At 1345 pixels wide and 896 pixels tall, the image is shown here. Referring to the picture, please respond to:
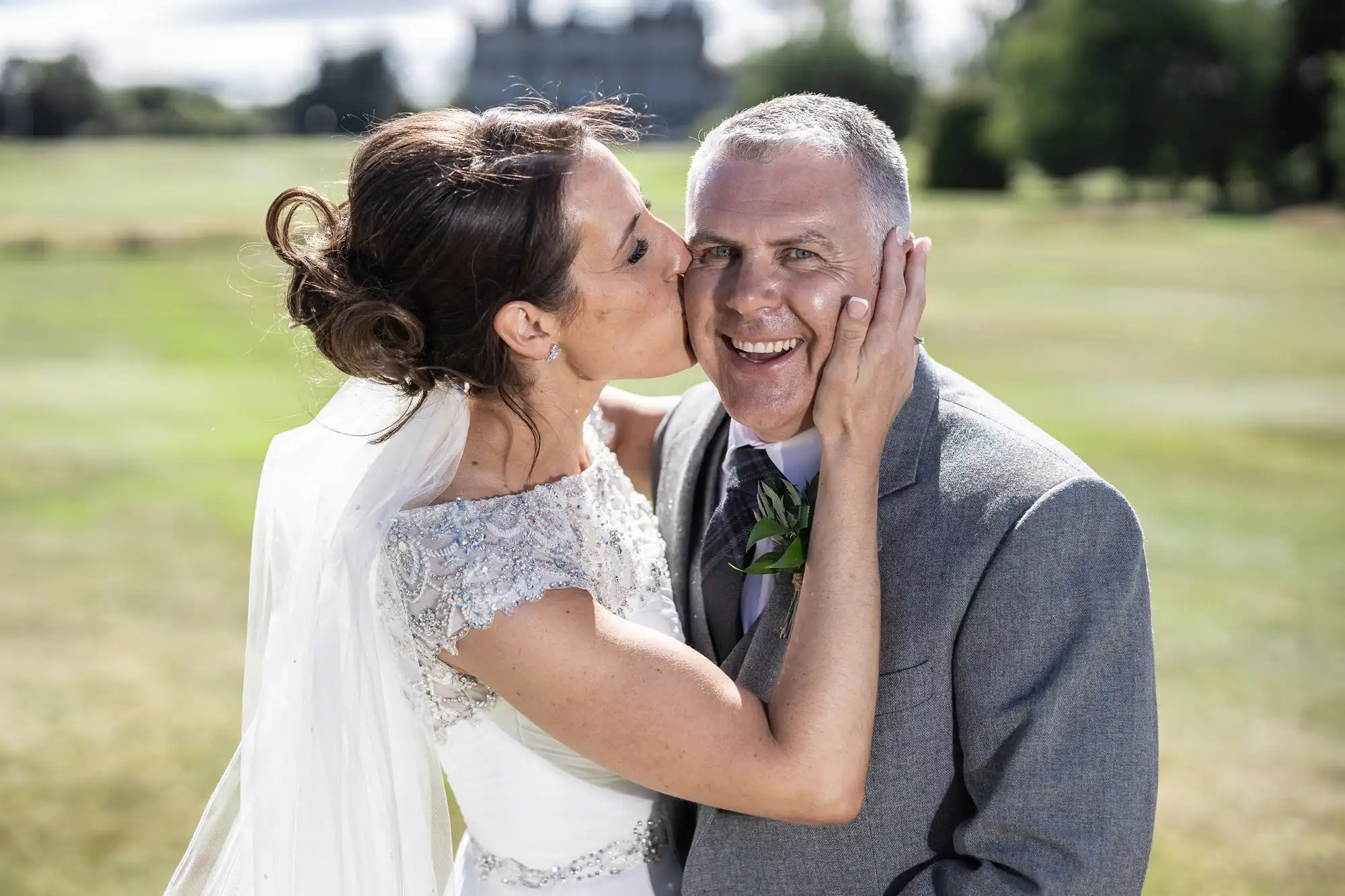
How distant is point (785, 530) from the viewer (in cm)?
323

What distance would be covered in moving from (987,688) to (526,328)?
1503mm

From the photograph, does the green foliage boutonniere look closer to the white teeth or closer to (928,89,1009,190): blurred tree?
the white teeth

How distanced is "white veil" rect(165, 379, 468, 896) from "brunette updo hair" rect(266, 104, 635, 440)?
0.74 ft

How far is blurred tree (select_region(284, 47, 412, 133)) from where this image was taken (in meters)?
88.8

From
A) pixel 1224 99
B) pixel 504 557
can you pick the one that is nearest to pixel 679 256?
pixel 504 557

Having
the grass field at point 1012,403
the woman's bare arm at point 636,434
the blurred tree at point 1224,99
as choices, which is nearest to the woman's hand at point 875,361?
the woman's bare arm at point 636,434

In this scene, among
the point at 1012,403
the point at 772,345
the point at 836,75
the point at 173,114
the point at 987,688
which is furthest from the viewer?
the point at 836,75

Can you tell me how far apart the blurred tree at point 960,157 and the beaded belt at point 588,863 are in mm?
62734

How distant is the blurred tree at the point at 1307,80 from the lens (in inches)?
2297

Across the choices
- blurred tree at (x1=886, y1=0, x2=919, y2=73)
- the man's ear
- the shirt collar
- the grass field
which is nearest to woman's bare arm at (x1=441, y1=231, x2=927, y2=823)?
the shirt collar

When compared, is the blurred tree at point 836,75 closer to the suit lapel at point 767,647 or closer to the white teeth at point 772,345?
the white teeth at point 772,345

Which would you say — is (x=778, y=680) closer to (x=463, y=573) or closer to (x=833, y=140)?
(x=463, y=573)

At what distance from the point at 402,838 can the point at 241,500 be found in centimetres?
1218

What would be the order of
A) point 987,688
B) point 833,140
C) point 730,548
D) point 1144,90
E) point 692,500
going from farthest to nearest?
point 1144,90 → point 692,500 → point 730,548 → point 833,140 → point 987,688
